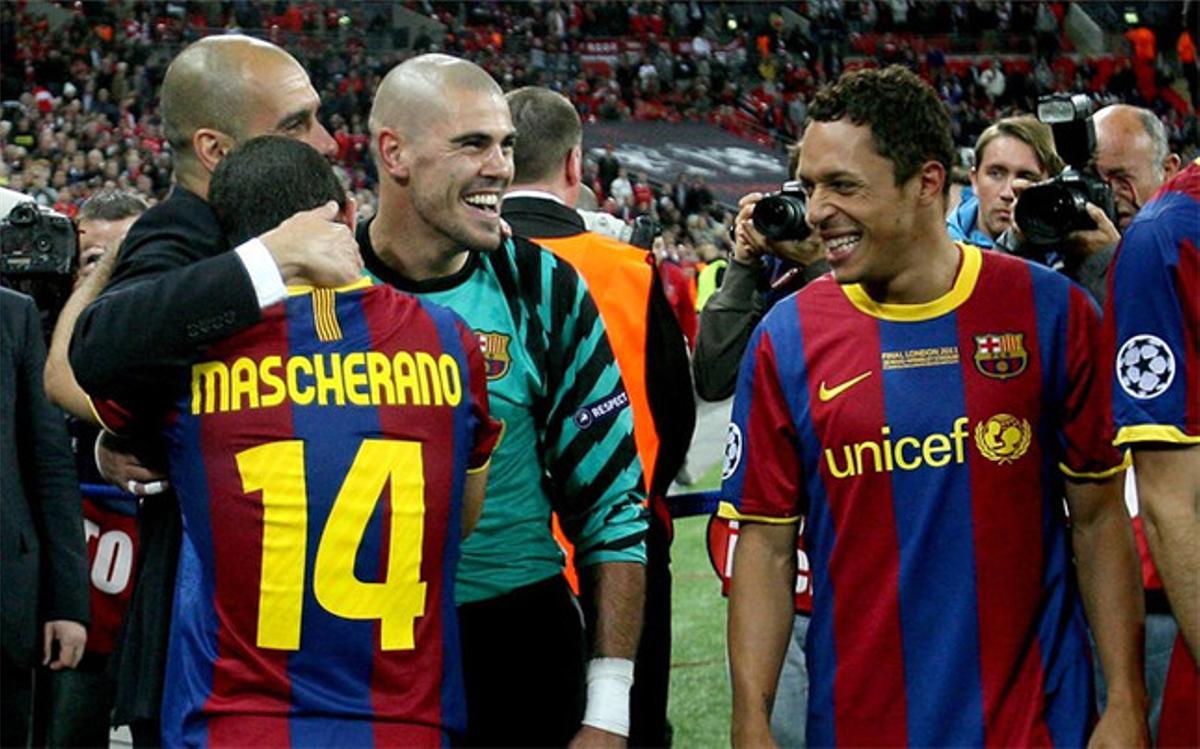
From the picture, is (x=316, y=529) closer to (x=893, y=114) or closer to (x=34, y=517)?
(x=893, y=114)

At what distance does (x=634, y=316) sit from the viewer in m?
3.89

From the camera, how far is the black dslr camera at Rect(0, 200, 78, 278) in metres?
3.93

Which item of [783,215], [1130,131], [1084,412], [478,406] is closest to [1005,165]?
[1130,131]

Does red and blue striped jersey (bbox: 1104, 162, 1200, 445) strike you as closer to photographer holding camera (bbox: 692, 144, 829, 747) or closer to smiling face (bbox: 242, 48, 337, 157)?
photographer holding camera (bbox: 692, 144, 829, 747)

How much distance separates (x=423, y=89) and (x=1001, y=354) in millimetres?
1114

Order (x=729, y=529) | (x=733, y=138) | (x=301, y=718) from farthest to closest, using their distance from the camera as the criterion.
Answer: (x=733, y=138) < (x=729, y=529) < (x=301, y=718)

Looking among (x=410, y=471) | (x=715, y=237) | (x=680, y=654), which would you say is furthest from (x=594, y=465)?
(x=715, y=237)

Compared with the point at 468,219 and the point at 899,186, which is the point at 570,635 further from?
the point at 899,186

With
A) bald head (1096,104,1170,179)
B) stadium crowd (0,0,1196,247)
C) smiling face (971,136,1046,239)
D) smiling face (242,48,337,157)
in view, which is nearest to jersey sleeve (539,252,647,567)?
smiling face (242,48,337,157)

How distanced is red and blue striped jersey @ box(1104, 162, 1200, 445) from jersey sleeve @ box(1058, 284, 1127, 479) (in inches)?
2.1

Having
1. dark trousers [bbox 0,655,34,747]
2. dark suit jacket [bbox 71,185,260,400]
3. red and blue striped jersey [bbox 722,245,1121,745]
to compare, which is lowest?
dark trousers [bbox 0,655,34,747]

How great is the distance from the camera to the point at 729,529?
3.99 m

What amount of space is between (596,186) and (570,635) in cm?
2042

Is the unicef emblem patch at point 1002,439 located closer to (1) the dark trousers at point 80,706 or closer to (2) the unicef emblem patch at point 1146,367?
(2) the unicef emblem patch at point 1146,367
